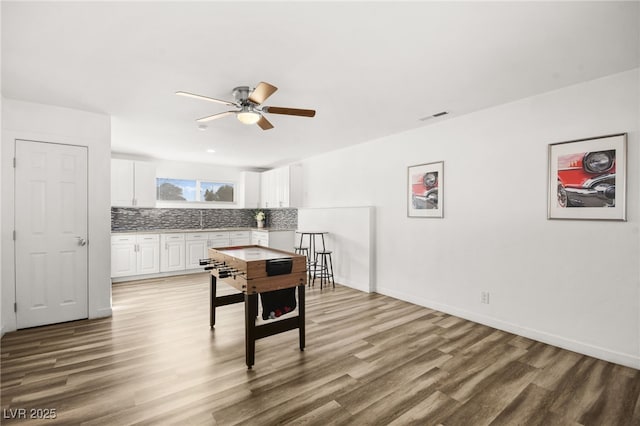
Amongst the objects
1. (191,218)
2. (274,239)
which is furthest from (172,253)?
(274,239)

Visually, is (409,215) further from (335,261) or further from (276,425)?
(276,425)

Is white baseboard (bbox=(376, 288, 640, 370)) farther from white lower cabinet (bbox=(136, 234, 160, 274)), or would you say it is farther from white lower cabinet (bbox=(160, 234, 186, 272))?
white lower cabinet (bbox=(136, 234, 160, 274))

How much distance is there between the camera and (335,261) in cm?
559

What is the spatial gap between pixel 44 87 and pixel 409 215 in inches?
175

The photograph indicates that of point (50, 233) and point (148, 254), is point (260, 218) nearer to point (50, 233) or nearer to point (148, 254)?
point (148, 254)

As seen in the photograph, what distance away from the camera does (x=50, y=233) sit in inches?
135

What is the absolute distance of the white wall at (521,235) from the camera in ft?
8.45

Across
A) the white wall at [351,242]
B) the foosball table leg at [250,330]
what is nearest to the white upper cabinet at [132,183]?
the white wall at [351,242]

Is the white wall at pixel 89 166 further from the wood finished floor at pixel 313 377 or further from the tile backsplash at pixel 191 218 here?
the tile backsplash at pixel 191 218

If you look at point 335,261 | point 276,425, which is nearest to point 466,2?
point 276,425

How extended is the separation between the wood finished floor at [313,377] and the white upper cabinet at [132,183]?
3183mm

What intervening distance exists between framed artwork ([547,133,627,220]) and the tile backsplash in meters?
5.12

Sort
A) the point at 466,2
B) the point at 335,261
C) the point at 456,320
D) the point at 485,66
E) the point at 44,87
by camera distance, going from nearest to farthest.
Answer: the point at 466,2 < the point at 485,66 < the point at 44,87 < the point at 456,320 < the point at 335,261

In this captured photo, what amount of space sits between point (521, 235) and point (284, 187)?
4766mm
